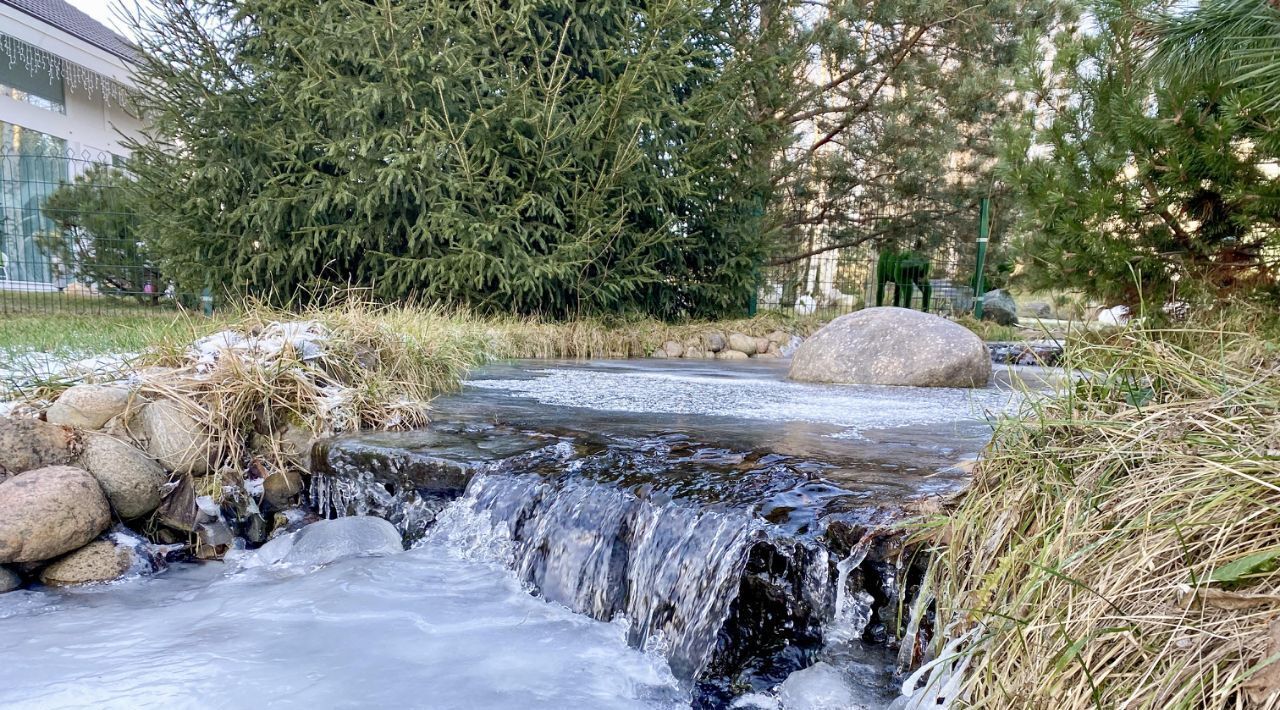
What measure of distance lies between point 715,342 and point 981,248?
549 cm

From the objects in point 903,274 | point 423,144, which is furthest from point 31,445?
point 903,274

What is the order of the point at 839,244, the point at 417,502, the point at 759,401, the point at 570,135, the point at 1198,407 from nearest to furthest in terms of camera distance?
the point at 1198,407
the point at 417,502
the point at 759,401
the point at 570,135
the point at 839,244

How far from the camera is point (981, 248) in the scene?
1181cm

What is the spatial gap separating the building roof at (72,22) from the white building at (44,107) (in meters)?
0.03

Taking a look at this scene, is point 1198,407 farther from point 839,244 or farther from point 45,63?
point 45,63

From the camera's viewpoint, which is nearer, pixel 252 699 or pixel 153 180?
pixel 252 699

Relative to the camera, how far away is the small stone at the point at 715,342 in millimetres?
9172

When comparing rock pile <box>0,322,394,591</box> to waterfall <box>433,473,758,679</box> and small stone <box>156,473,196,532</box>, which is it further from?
waterfall <box>433,473,758,679</box>

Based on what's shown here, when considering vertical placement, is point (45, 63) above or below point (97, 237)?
above

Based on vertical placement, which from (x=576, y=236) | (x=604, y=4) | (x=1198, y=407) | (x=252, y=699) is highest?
(x=604, y=4)

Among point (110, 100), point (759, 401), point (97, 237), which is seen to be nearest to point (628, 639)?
point (759, 401)

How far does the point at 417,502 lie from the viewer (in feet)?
10.6

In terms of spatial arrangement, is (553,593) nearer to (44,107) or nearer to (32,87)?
(44,107)

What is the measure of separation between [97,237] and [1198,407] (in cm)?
1353
